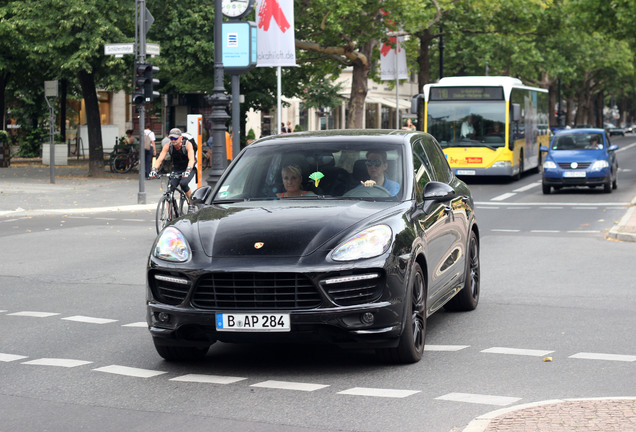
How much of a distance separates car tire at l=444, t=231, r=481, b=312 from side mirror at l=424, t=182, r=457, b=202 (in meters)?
1.54

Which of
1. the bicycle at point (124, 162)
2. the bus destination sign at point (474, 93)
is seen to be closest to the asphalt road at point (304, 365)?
the bus destination sign at point (474, 93)

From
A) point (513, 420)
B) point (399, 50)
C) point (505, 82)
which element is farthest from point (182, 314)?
point (399, 50)

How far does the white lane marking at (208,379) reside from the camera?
7016 millimetres

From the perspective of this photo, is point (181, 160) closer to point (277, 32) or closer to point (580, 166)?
point (277, 32)

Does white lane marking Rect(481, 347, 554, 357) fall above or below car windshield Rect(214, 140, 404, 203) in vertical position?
below

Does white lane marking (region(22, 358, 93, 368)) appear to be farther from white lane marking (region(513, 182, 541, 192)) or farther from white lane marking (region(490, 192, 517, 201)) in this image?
white lane marking (region(513, 182, 541, 192))

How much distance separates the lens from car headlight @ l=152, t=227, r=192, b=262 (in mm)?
7148

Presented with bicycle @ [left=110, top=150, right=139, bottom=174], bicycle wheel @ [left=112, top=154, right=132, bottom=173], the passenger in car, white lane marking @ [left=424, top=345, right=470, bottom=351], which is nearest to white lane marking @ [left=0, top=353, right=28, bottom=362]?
the passenger in car

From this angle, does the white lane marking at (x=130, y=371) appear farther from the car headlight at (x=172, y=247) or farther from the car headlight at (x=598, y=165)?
the car headlight at (x=598, y=165)

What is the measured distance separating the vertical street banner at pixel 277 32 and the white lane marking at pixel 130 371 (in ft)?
66.5

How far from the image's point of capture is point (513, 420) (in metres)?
5.61

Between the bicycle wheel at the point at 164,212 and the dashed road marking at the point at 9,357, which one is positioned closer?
the dashed road marking at the point at 9,357

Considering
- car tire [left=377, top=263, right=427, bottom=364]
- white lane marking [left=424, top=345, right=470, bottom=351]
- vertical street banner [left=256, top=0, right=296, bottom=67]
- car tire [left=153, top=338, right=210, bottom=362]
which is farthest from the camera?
vertical street banner [left=256, top=0, right=296, bottom=67]

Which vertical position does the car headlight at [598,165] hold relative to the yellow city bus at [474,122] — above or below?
below
